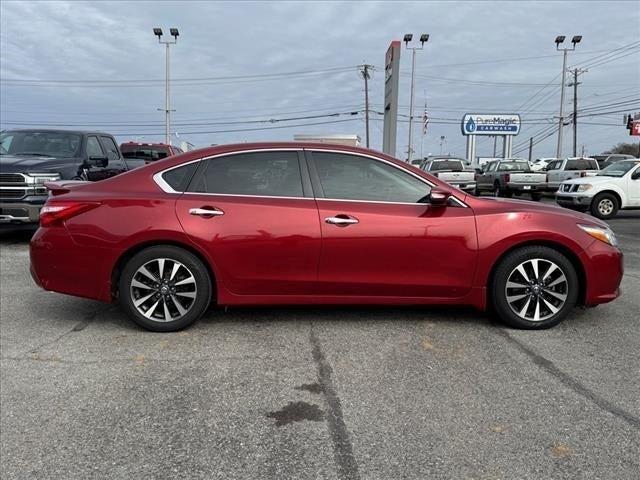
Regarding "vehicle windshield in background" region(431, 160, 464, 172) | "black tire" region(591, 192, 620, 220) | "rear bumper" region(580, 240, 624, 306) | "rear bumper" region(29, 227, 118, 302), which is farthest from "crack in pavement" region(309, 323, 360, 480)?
"vehicle windshield in background" region(431, 160, 464, 172)

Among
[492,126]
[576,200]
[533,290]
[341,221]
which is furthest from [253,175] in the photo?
[492,126]

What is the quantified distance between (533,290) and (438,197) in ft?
3.84

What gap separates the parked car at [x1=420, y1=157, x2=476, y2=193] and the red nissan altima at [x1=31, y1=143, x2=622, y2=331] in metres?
18.2

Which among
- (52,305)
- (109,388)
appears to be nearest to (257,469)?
(109,388)

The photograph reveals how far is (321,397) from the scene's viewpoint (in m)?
3.57

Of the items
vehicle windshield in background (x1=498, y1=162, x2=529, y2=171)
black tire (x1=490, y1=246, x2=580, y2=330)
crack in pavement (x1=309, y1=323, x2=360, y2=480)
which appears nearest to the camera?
crack in pavement (x1=309, y1=323, x2=360, y2=480)

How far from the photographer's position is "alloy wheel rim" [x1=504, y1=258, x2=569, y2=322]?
480 centimetres

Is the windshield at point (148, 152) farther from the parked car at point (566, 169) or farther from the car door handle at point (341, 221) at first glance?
the parked car at point (566, 169)

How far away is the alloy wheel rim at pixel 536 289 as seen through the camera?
15.8ft

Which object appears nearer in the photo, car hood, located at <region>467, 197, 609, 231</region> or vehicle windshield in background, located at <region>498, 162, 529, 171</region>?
car hood, located at <region>467, 197, 609, 231</region>

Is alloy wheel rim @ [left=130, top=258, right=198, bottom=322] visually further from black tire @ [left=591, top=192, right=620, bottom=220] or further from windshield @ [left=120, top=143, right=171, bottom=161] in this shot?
black tire @ [left=591, top=192, right=620, bottom=220]

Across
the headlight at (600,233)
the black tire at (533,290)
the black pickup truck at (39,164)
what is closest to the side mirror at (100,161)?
the black pickup truck at (39,164)

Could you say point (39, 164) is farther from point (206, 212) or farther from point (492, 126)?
point (492, 126)

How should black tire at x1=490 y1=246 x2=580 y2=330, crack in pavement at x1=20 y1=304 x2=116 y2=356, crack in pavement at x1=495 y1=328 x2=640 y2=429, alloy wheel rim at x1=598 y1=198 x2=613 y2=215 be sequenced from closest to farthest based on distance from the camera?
crack in pavement at x1=495 y1=328 x2=640 y2=429
crack in pavement at x1=20 y1=304 x2=116 y2=356
black tire at x1=490 y1=246 x2=580 y2=330
alloy wheel rim at x1=598 y1=198 x2=613 y2=215
